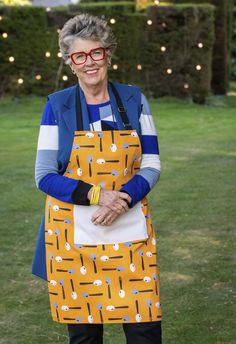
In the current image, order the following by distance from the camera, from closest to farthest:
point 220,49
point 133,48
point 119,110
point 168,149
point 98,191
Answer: point 98,191, point 119,110, point 168,149, point 133,48, point 220,49

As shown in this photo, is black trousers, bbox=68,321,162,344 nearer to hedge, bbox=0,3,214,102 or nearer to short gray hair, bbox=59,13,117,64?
short gray hair, bbox=59,13,117,64

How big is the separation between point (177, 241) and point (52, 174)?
3.35 meters

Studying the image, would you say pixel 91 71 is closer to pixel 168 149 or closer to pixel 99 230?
pixel 99 230

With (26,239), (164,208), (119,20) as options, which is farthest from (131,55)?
(26,239)

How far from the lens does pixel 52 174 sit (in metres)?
2.90

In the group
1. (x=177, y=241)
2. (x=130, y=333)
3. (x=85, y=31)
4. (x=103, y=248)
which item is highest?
(x=85, y=31)

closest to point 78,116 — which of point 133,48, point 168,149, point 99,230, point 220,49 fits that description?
point 99,230

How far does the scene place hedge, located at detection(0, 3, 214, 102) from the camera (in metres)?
17.1

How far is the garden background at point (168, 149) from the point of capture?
4605 millimetres

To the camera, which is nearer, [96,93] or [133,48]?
[96,93]

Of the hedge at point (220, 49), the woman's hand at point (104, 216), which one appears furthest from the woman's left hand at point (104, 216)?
the hedge at point (220, 49)

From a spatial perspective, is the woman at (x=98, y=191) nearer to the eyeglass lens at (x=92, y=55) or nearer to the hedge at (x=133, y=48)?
the eyeglass lens at (x=92, y=55)

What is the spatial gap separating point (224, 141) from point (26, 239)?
607 cm

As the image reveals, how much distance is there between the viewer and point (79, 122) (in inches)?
114
